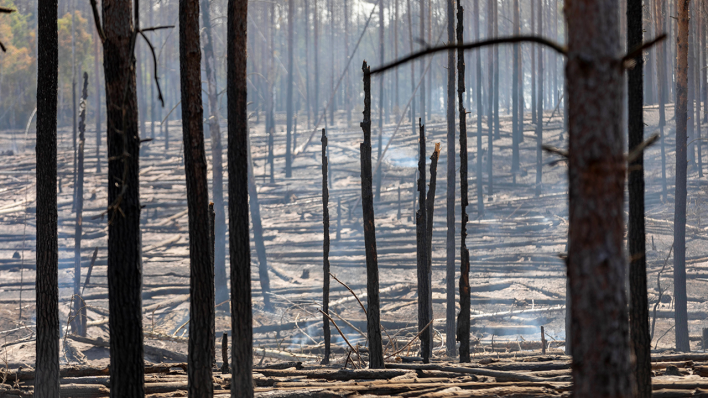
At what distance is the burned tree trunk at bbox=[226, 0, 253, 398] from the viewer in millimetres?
5840

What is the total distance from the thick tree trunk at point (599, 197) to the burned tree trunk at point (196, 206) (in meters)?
3.98

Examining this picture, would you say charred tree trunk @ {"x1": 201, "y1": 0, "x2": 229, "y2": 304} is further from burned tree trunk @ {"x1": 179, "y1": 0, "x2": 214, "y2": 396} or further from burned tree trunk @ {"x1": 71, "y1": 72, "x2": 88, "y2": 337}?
burned tree trunk @ {"x1": 179, "y1": 0, "x2": 214, "y2": 396}

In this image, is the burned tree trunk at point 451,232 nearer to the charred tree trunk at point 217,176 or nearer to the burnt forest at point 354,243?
the burnt forest at point 354,243

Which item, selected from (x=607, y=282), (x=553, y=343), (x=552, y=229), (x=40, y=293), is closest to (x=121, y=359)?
(x=40, y=293)

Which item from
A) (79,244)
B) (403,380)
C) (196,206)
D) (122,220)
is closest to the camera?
(122,220)

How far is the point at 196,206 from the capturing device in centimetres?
562

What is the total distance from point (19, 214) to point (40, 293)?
20272mm

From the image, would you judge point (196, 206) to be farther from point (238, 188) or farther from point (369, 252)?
point (369, 252)

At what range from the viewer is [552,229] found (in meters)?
22.4

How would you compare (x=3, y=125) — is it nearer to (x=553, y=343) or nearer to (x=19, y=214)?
(x=19, y=214)

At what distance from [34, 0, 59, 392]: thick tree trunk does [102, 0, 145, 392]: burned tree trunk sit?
2198 mm

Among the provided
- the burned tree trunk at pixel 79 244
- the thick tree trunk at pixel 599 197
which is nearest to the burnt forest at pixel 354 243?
the thick tree trunk at pixel 599 197

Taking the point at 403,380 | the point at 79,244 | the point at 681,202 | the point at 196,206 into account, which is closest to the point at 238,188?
the point at 196,206

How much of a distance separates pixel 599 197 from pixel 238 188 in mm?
4140
